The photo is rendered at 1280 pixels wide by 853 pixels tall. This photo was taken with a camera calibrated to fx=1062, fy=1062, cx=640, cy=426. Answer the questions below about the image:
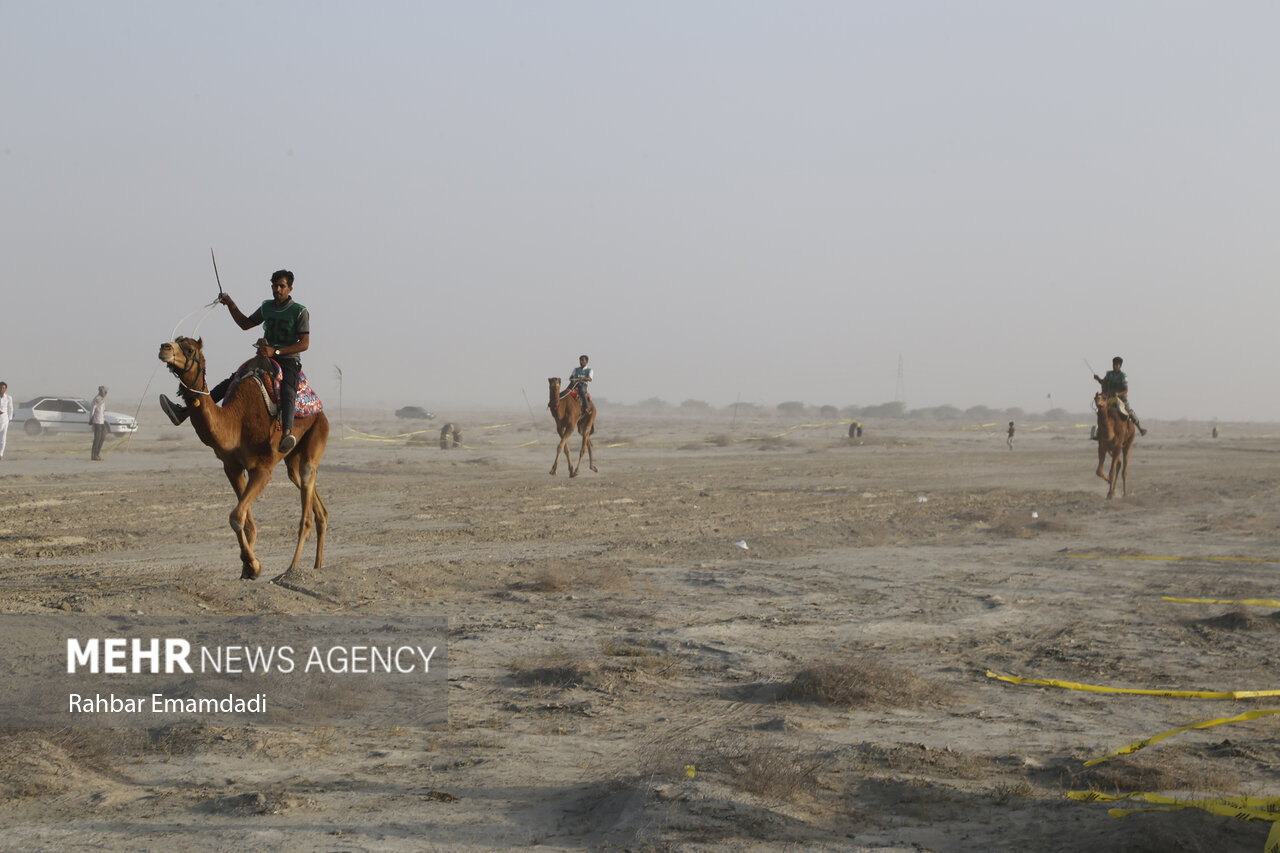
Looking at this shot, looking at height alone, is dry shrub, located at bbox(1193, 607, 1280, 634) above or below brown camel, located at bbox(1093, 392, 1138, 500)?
below

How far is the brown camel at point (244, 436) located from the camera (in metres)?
9.31

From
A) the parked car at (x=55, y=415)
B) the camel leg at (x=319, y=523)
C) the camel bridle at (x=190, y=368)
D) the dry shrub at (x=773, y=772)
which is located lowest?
the dry shrub at (x=773, y=772)

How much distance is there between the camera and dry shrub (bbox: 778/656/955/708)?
7719 mm

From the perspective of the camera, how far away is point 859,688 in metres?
7.77

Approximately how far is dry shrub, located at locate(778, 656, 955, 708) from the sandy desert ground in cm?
2

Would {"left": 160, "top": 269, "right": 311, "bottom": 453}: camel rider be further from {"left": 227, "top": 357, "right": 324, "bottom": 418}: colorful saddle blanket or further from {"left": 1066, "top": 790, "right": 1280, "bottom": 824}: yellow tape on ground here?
{"left": 1066, "top": 790, "right": 1280, "bottom": 824}: yellow tape on ground

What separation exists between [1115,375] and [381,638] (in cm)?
2219

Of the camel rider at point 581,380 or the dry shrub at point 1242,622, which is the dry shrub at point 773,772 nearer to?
the dry shrub at point 1242,622

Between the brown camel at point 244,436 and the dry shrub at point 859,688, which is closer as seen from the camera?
the dry shrub at point 859,688

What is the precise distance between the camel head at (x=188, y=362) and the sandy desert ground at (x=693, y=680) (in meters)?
1.96

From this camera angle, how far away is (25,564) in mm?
12867

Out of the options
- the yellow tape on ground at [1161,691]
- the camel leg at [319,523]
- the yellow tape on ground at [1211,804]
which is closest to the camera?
the yellow tape on ground at [1211,804]

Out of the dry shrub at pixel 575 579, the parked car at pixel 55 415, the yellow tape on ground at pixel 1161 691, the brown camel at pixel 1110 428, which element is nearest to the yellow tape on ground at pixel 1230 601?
the yellow tape on ground at pixel 1161 691

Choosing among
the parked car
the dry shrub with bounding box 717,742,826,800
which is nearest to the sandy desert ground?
the dry shrub with bounding box 717,742,826,800
